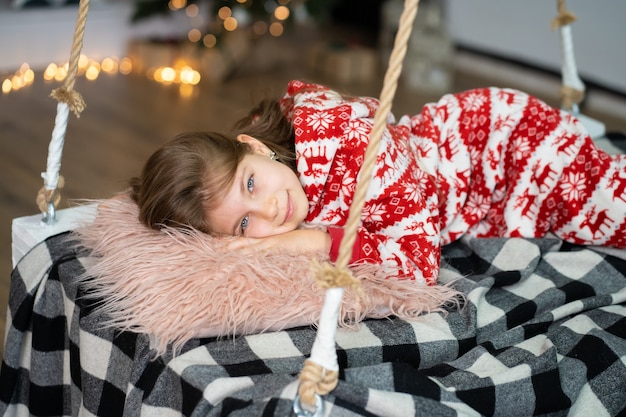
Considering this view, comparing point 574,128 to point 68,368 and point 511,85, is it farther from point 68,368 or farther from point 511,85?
point 511,85

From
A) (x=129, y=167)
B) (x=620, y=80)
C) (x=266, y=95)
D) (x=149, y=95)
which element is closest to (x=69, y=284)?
(x=266, y=95)

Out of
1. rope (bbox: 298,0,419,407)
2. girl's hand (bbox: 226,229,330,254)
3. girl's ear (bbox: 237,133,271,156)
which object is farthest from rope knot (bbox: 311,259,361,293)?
girl's ear (bbox: 237,133,271,156)

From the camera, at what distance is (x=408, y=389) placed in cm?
106

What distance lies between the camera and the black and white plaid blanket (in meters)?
1.07

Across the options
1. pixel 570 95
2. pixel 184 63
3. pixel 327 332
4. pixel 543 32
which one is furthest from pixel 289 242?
pixel 543 32

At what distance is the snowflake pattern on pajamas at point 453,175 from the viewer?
1.38 m

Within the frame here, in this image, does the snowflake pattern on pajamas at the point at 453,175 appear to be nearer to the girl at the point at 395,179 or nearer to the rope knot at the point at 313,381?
the girl at the point at 395,179

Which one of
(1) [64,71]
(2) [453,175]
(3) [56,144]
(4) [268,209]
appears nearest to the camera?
(4) [268,209]

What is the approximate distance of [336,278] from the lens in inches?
37.4

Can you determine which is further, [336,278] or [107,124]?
[107,124]

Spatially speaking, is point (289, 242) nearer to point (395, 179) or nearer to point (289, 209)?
point (289, 209)

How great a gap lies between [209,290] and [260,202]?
202 millimetres

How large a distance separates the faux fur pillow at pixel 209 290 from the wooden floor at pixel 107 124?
2.13 ft

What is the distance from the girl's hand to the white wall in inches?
93.3
